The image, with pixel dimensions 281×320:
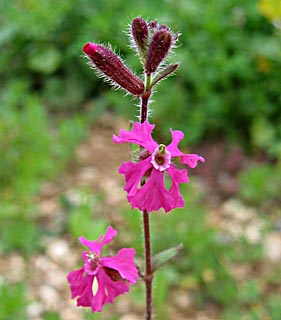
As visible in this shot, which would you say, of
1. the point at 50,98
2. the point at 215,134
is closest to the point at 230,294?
the point at 215,134

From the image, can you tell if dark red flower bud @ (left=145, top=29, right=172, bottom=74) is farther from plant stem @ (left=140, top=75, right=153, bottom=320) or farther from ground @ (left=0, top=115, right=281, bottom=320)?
ground @ (left=0, top=115, right=281, bottom=320)

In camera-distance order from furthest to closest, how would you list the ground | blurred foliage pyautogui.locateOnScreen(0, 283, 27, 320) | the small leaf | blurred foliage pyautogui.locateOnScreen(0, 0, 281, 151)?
blurred foliage pyautogui.locateOnScreen(0, 0, 281, 151) < the ground < blurred foliage pyautogui.locateOnScreen(0, 283, 27, 320) < the small leaf

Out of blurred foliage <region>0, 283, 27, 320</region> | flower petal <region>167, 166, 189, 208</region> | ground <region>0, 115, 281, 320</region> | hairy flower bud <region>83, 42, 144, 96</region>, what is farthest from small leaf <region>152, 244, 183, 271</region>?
ground <region>0, 115, 281, 320</region>

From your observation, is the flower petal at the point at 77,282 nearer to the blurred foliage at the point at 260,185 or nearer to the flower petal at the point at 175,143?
the flower petal at the point at 175,143

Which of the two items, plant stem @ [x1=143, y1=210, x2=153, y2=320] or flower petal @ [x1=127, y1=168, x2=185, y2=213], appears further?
plant stem @ [x1=143, y1=210, x2=153, y2=320]

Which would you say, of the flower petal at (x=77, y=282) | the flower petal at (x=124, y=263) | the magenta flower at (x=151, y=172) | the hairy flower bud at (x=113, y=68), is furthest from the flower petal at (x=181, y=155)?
the flower petal at (x=77, y=282)

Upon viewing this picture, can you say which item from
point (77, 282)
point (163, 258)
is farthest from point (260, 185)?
point (77, 282)

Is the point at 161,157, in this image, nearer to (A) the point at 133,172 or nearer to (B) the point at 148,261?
(A) the point at 133,172

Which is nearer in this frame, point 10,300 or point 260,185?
point 10,300
